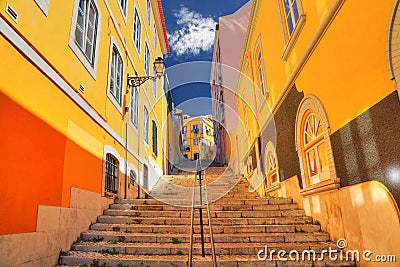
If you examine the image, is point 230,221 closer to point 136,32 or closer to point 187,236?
point 187,236

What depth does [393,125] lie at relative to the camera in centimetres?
313

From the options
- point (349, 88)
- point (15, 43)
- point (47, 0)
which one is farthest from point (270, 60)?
point (15, 43)

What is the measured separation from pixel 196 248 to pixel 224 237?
1.91ft

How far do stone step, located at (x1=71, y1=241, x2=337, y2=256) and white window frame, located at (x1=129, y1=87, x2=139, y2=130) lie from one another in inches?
209

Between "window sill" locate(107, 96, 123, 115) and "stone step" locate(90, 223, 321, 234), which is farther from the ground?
"window sill" locate(107, 96, 123, 115)

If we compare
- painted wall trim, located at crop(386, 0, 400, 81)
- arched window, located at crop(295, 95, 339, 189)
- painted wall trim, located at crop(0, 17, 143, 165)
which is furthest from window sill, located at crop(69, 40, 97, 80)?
painted wall trim, located at crop(386, 0, 400, 81)

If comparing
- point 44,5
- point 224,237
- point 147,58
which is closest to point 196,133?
point 147,58

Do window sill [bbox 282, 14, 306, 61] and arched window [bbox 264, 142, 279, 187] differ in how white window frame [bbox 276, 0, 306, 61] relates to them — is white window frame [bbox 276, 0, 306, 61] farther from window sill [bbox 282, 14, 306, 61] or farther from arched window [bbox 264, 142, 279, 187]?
arched window [bbox 264, 142, 279, 187]

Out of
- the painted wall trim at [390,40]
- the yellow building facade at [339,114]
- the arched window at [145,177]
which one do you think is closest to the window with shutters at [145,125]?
the arched window at [145,177]

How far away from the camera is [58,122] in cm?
452

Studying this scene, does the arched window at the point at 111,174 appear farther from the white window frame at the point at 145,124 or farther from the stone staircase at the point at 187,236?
the white window frame at the point at 145,124

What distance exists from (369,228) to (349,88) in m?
2.01

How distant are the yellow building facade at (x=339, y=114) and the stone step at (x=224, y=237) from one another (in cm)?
46

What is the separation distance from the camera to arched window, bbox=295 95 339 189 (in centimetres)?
483
